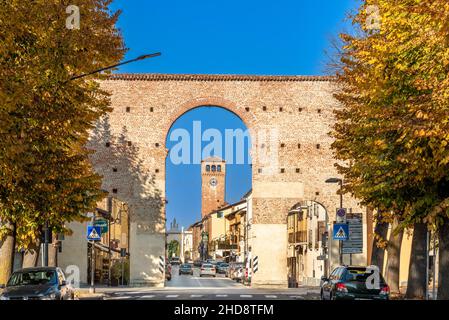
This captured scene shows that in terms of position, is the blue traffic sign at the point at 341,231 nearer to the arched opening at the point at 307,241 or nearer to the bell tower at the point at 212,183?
the arched opening at the point at 307,241

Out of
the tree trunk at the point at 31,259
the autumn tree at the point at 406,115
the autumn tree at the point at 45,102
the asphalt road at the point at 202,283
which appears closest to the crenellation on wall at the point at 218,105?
the asphalt road at the point at 202,283

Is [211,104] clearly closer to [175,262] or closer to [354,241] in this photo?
[354,241]

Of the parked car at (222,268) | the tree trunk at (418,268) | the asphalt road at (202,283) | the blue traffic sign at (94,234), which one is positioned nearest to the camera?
the tree trunk at (418,268)

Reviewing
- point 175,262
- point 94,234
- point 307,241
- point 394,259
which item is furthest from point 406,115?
point 175,262

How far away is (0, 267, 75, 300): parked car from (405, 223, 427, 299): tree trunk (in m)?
12.2

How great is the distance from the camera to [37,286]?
68.3 feet

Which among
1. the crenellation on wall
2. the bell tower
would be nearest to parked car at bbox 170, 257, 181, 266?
the bell tower

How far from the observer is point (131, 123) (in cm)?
4641

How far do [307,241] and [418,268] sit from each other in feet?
147

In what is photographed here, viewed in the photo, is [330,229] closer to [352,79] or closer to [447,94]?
[352,79]

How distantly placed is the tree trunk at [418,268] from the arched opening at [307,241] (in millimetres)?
29973

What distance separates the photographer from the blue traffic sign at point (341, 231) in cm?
3372

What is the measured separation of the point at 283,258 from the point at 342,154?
20.5 metres

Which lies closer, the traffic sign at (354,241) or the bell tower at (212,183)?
the traffic sign at (354,241)
